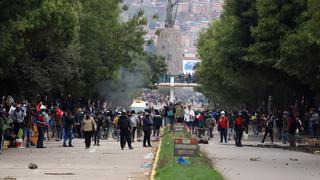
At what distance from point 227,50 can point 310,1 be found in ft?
87.6

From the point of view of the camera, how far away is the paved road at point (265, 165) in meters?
22.1

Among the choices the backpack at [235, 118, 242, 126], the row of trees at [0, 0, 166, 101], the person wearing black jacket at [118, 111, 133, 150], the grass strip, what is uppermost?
the row of trees at [0, 0, 166, 101]

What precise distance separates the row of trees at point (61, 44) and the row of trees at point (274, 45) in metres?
8.77

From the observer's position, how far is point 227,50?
53.1 metres

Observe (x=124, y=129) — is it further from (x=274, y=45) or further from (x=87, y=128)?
(x=274, y=45)

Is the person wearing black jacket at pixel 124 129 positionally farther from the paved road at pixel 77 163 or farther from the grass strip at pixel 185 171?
the grass strip at pixel 185 171

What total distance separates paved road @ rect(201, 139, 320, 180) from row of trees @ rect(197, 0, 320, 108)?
413cm

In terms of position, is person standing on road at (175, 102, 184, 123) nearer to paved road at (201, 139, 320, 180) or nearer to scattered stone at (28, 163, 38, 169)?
paved road at (201, 139, 320, 180)

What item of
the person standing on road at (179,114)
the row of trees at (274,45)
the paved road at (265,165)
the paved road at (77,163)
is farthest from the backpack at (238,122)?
the person standing on road at (179,114)

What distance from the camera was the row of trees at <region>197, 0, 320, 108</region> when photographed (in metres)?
35.8

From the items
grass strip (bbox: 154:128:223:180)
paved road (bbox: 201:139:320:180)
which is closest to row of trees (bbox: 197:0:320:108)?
paved road (bbox: 201:139:320:180)

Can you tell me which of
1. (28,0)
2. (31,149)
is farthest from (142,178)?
(31,149)

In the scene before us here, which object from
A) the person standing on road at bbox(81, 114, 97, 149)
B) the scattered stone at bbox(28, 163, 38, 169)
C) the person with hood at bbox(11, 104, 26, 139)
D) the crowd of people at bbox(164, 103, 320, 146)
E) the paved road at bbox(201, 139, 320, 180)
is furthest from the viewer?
the crowd of people at bbox(164, 103, 320, 146)

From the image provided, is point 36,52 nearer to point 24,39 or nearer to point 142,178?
point 24,39
